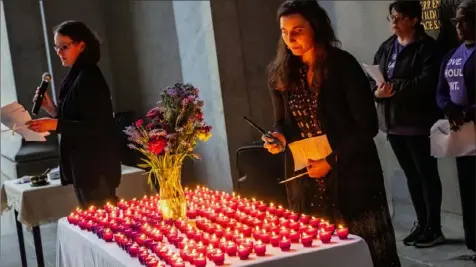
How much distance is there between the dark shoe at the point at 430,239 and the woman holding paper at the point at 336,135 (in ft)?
5.08

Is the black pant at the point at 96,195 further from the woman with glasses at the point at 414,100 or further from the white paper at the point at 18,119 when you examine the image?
the woman with glasses at the point at 414,100

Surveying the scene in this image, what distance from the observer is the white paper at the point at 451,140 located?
3.70m

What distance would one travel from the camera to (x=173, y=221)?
2.71 m

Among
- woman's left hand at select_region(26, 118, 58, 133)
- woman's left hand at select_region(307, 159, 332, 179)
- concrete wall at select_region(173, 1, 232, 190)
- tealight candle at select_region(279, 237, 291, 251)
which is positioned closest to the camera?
tealight candle at select_region(279, 237, 291, 251)

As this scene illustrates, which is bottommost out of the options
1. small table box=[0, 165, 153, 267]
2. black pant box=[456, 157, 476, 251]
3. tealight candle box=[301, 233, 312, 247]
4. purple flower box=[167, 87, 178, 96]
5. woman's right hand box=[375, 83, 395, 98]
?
black pant box=[456, 157, 476, 251]

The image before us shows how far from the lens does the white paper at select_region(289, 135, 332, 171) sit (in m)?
2.70

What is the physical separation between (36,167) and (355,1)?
8.59 ft

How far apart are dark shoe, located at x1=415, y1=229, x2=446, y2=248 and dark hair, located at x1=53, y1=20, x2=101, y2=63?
2090 mm

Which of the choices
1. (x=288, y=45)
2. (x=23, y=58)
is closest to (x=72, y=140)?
(x=288, y=45)

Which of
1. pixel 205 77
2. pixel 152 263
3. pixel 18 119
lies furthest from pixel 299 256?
pixel 205 77

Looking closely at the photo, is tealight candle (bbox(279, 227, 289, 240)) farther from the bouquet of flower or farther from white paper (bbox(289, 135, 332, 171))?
the bouquet of flower

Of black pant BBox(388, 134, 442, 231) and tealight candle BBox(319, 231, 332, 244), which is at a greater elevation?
tealight candle BBox(319, 231, 332, 244)

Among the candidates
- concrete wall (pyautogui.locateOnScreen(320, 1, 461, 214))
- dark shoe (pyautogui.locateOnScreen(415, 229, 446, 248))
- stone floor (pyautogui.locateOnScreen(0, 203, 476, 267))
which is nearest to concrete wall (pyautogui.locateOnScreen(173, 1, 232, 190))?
concrete wall (pyautogui.locateOnScreen(320, 1, 461, 214))

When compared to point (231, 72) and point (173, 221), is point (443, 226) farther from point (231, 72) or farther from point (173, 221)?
point (173, 221)
